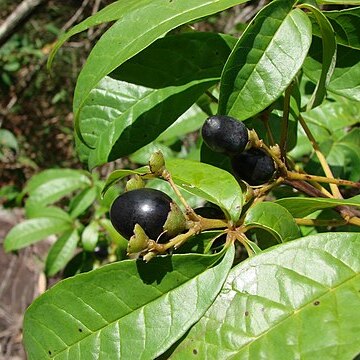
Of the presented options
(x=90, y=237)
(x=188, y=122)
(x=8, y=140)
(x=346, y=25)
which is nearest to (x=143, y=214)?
(x=346, y=25)

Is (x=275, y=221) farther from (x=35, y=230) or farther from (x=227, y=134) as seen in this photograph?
(x=35, y=230)

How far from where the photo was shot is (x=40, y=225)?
88.1 inches

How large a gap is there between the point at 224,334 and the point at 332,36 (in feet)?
1.48

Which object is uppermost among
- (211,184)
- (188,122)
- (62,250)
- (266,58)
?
(266,58)

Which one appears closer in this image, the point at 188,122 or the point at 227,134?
the point at 227,134

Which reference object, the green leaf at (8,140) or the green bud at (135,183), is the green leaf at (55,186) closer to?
the green leaf at (8,140)

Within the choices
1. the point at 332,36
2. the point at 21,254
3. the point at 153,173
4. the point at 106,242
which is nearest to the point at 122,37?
the point at 153,173

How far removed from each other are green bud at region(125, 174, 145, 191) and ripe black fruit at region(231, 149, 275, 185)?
0.53 feet

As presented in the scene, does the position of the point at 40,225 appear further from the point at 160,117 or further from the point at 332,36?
the point at 332,36

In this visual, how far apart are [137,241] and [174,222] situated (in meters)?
0.06

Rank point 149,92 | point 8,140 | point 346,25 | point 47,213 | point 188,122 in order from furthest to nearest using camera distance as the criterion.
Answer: point 8,140 < point 47,213 < point 188,122 < point 149,92 < point 346,25

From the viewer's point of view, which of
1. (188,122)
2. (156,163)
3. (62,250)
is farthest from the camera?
(62,250)

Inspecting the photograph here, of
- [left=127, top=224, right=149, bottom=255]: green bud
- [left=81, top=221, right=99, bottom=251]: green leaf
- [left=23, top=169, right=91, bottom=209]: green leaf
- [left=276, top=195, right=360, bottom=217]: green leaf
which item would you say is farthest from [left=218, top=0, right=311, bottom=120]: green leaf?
[left=23, top=169, right=91, bottom=209]: green leaf

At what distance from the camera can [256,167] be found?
0.86 meters
